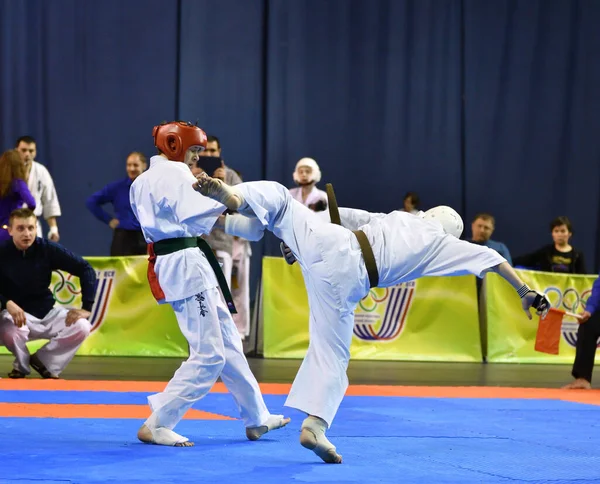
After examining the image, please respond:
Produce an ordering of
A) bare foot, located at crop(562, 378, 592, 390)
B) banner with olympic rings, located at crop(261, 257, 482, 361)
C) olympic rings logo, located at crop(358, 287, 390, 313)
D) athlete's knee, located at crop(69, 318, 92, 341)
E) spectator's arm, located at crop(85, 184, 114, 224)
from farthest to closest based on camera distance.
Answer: spectator's arm, located at crop(85, 184, 114, 224) < olympic rings logo, located at crop(358, 287, 390, 313) < banner with olympic rings, located at crop(261, 257, 482, 361) < bare foot, located at crop(562, 378, 592, 390) < athlete's knee, located at crop(69, 318, 92, 341)

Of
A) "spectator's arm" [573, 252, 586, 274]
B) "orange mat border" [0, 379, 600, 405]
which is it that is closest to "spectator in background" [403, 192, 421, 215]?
"spectator's arm" [573, 252, 586, 274]

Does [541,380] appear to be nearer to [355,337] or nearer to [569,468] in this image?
[355,337]

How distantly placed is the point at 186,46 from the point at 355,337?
4.85 metres

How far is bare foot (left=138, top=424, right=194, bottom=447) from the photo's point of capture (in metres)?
4.34

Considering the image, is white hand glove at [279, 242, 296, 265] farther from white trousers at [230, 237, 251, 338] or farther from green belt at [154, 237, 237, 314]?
white trousers at [230, 237, 251, 338]

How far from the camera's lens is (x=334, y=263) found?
402 centimetres

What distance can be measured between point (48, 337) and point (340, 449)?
3.48 metres


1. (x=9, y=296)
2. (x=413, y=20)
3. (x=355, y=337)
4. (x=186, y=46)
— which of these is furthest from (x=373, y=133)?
(x=9, y=296)

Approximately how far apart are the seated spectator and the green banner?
1471mm

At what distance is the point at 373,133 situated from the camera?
41.2ft

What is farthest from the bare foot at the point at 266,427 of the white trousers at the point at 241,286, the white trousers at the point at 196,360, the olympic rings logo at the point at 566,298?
the olympic rings logo at the point at 566,298

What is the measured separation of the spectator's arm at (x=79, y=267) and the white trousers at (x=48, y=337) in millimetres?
215

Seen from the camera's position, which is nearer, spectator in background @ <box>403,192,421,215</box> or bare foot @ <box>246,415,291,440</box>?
bare foot @ <box>246,415,291,440</box>

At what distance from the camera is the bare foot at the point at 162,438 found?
434cm
